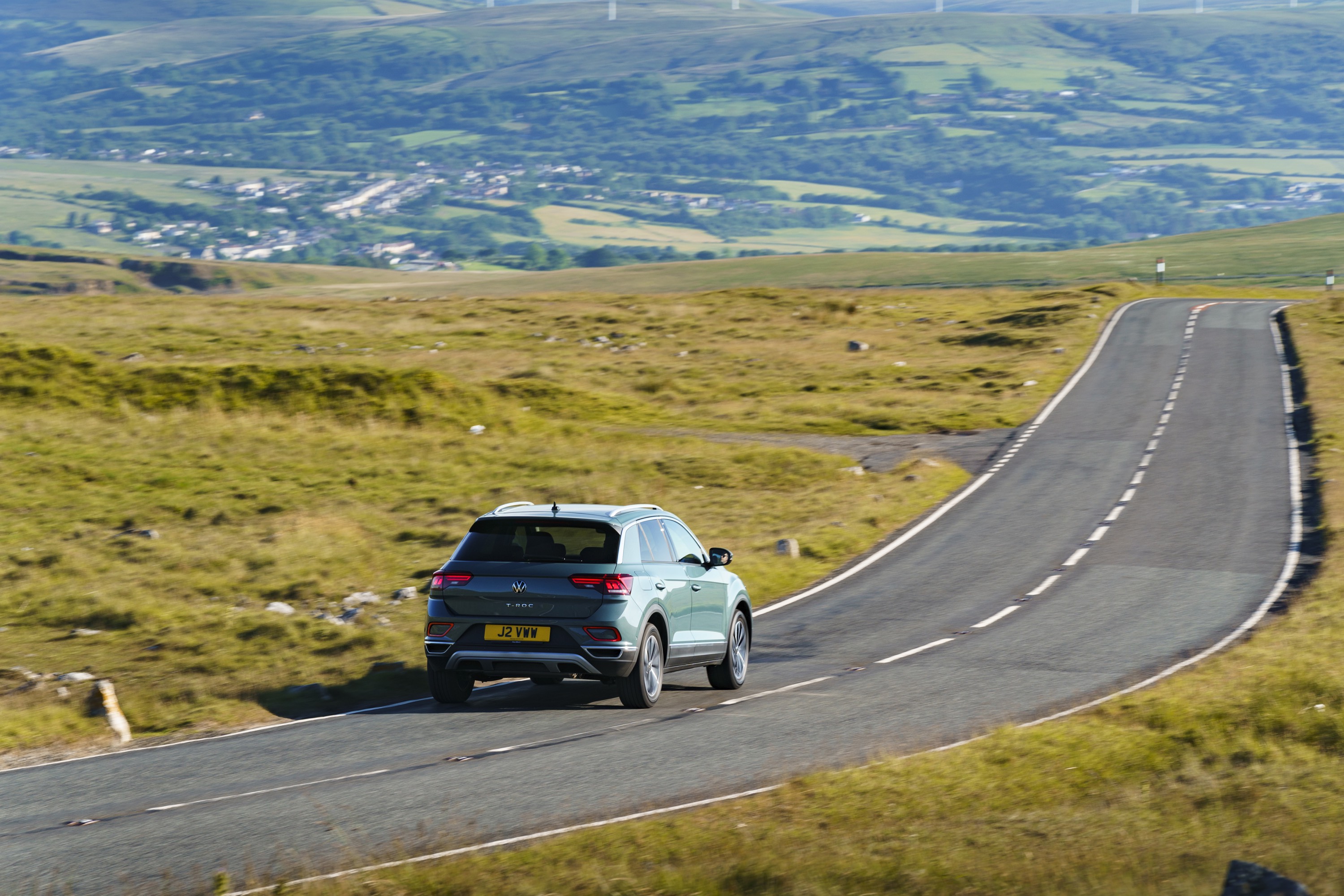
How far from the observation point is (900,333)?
217ft

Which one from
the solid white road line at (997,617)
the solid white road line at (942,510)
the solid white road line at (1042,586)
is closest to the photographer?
the solid white road line at (997,617)

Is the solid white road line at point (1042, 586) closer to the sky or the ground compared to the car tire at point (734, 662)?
closer to the ground

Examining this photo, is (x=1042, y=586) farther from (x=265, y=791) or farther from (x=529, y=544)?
(x=265, y=791)

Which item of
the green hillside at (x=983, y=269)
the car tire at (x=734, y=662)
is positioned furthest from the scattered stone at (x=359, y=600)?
the green hillside at (x=983, y=269)

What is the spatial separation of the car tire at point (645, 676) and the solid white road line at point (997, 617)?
6.36 m

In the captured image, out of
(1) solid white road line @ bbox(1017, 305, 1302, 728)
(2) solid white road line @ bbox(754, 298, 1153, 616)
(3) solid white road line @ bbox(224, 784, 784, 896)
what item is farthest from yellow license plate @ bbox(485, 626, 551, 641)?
(2) solid white road line @ bbox(754, 298, 1153, 616)

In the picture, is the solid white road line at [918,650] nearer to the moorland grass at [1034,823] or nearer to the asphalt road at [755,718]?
the asphalt road at [755,718]

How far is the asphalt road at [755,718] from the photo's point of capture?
29.5 feet

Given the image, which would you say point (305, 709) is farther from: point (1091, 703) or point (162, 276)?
point (162, 276)

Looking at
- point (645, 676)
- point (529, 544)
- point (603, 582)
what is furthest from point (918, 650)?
point (529, 544)

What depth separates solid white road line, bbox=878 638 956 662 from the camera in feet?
53.8

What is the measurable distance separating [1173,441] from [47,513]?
1030 inches

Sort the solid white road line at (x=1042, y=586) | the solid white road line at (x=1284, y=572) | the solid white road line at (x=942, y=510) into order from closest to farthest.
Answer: the solid white road line at (x=1284, y=572) → the solid white road line at (x=1042, y=586) → the solid white road line at (x=942, y=510)

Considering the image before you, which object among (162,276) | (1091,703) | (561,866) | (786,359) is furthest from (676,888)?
(162,276)
